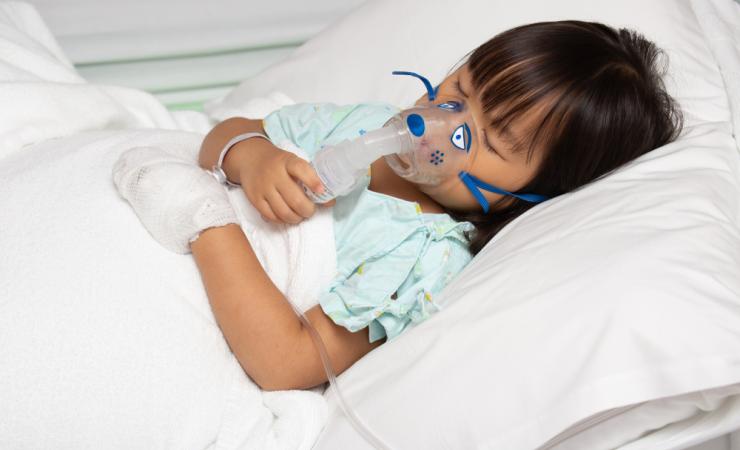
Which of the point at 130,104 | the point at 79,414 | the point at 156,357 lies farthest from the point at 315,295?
the point at 130,104

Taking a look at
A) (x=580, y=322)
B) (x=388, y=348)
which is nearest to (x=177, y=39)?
(x=388, y=348)

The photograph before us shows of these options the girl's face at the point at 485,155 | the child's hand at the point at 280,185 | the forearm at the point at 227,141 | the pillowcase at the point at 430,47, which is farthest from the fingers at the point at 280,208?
the pillowcase at the point at 430,47

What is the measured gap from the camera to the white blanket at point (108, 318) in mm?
909

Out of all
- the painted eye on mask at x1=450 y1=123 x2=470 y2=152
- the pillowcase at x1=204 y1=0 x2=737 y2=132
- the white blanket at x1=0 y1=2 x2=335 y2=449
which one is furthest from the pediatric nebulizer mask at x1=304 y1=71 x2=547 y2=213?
the pillowcase at x1=204 y1=0 x2=737 y2=132

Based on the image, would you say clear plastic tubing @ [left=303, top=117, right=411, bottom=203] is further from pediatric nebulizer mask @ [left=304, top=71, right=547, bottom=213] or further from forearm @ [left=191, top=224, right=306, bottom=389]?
forearm @ [left=191, top=224, right=306, bottom=389]

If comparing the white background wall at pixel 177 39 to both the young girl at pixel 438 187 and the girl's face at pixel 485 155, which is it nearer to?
the young girl at pixel 438 187

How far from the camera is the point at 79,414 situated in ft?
2.97

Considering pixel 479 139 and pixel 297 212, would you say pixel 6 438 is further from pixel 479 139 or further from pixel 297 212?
pixel 479 139

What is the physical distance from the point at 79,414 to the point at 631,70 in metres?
0.97

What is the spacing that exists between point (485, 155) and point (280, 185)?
336 mm

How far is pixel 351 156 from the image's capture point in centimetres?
103

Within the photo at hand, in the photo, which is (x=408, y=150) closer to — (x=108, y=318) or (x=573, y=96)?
(x=573, y=96)

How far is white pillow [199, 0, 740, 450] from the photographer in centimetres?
84

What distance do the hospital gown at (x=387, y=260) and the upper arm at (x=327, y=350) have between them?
27 millimetres
